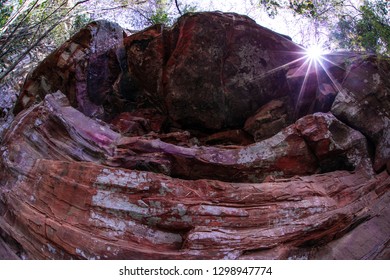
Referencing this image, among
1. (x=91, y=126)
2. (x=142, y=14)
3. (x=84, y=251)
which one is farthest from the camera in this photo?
(x=142, y=14)

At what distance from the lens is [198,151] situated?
907 cm

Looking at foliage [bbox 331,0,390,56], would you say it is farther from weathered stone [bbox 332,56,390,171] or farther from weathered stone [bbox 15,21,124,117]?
weathered stone [bbox 15,21,124,117]

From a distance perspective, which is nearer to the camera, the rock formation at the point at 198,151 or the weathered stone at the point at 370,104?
the rock formation at the point at 198,151

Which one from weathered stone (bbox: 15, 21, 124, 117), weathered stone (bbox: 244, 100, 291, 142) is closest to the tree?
weathered stone (bbox: 15, 21, 124, 117)

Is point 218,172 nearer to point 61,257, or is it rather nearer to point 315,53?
point 61,257

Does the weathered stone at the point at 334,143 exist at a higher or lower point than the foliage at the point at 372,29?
lower

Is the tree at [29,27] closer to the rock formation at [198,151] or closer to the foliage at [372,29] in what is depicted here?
the rock formation at [198,151]

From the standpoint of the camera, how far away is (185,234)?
284 inches

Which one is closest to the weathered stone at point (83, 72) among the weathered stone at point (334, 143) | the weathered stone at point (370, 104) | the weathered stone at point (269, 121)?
the weathered stone at point (269, 121)

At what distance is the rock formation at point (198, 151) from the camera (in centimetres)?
707

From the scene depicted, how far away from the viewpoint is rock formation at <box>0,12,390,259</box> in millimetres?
7074
